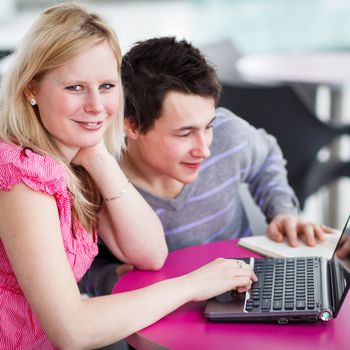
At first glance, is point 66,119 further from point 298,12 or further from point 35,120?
point 298,12

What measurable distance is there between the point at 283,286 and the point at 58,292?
425 mm

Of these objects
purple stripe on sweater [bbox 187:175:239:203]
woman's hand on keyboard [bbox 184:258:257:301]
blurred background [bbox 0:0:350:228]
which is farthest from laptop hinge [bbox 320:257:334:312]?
blurred background [bbox 0:0:350:228]

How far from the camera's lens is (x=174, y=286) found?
49.4 inches

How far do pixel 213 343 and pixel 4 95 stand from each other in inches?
25.0

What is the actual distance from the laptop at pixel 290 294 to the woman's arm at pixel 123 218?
0.23 metres

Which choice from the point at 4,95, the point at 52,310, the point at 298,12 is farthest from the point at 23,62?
the point at 298,12

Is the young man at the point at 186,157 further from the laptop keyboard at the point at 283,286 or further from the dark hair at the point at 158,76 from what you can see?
the laptop keyboard at the point at 283,286

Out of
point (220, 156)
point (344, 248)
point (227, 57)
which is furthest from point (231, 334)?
point (227, 57)

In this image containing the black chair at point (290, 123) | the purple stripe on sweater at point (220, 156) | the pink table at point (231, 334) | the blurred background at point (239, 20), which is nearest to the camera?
the pink table at point (231, 334)

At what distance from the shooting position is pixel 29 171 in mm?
1251

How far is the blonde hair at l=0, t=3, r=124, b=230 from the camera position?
4.27ft

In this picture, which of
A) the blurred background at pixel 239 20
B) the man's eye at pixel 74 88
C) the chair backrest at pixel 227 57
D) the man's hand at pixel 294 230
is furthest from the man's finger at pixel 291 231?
the blurred background at pixel 239 20

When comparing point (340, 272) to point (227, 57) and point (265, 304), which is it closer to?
point (265, 304)

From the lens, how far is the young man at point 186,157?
164 cm
